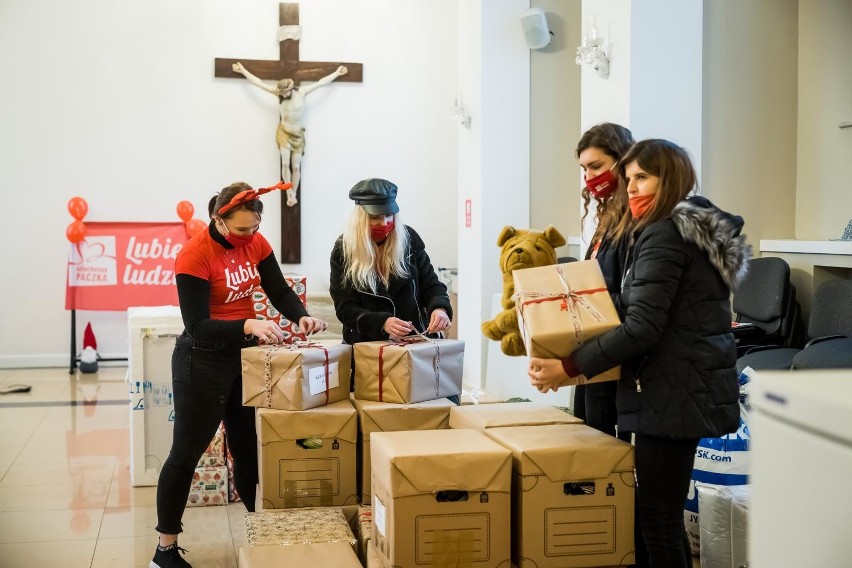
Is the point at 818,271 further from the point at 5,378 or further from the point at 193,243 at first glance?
the point at 5,378

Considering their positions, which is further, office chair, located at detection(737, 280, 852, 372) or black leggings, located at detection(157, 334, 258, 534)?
office chair, located at detection(737, 280, 852, 372)

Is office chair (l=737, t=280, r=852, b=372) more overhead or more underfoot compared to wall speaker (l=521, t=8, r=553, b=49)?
more underfoot

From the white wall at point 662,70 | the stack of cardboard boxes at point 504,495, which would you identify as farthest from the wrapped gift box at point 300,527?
the white wall at point 662,70

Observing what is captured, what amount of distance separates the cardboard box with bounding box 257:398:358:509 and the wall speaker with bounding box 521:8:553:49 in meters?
4.00

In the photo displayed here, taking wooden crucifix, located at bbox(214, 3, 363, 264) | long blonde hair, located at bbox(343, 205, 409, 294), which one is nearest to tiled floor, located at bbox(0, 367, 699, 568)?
long blonde hair, located at bbox(343, 205, 409, 294)

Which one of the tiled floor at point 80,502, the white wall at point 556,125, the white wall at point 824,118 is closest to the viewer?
the tiled floor at point 80,502

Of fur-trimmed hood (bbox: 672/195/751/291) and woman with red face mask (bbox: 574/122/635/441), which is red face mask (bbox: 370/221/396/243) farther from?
fur-trimmed hood (bbox: 672/195/751/291)

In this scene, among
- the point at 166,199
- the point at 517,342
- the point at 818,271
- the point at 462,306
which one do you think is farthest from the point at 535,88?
the point at 517,342

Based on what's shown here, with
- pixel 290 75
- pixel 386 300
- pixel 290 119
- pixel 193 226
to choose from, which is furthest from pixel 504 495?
pixel 290 75

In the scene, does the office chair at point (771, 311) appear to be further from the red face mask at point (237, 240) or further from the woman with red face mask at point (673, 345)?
the red face mask at point (237, 240)

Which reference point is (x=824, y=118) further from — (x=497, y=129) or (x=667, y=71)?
(x=497, y=129)

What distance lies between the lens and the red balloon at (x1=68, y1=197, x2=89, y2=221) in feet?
25.1

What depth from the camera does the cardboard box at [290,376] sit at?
262 cm

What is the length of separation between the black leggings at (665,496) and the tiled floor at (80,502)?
1.72 meters
